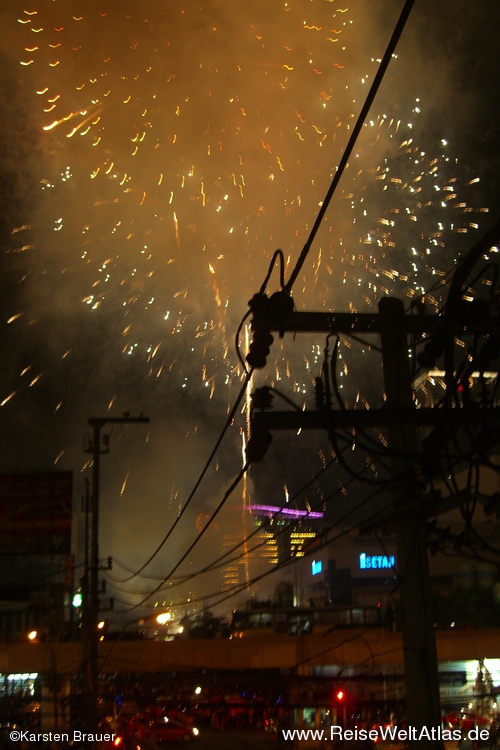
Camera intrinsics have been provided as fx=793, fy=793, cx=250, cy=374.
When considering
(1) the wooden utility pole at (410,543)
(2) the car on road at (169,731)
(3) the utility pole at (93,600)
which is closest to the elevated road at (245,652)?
(3) the utility pole at (93,600)

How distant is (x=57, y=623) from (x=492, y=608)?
2287 centimetres

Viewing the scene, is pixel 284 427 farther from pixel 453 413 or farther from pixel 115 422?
pixel 115 422

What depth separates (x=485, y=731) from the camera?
21406 mm

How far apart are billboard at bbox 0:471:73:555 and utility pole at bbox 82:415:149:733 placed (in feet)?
15.0

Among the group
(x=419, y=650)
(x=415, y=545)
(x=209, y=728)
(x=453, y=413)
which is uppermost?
(x=453, y=413)

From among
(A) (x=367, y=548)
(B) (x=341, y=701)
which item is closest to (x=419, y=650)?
(B) (x=341, y=701)

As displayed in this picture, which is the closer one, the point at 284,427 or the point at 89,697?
the point at 284,427

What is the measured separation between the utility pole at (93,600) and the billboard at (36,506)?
15.0ft

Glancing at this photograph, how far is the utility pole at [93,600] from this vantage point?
65.8 ft

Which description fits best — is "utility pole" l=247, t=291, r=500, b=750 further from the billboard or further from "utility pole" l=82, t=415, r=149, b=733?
the billboard

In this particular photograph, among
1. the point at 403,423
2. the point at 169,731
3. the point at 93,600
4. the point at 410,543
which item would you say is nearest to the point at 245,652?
the point at 93,600

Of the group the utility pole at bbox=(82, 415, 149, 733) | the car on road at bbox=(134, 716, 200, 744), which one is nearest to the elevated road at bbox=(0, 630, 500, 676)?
the utility pole at bbox=(82, 415, 149, 733)

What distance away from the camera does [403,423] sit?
8.21 m

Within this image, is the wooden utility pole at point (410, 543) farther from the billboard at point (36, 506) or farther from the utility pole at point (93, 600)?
the billboard at point (36, 506)
